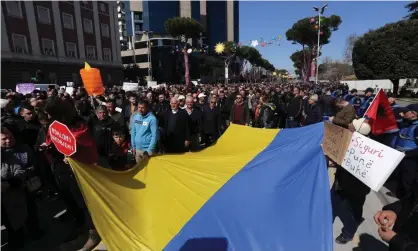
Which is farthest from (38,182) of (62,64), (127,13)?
(127,13)

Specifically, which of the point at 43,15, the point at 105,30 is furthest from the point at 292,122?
the point at 105,30

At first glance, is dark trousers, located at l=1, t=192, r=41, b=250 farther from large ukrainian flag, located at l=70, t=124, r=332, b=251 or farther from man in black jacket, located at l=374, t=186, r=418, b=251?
man in black jacket, located at l=374, t=186, r=418, b=251

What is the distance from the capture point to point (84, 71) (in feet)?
29.7

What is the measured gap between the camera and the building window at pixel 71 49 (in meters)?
35.0

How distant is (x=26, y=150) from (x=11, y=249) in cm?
133

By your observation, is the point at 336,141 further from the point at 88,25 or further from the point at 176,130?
the point at 88,25

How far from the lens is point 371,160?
2605 mm

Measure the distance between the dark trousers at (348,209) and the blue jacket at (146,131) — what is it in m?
3.13

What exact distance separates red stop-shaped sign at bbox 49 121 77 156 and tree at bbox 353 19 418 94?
1259 inches

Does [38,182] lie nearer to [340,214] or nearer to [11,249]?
[11,249]

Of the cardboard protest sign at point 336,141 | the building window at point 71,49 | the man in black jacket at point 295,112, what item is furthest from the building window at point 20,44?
the cardboard protest sign at point 336,141

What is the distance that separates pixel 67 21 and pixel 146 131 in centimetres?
3668

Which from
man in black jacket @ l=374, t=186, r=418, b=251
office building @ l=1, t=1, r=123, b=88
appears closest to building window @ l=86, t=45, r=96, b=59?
office building @ l=1, t=1, r=123, b=88

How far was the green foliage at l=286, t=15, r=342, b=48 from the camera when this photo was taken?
58562 millimetres
